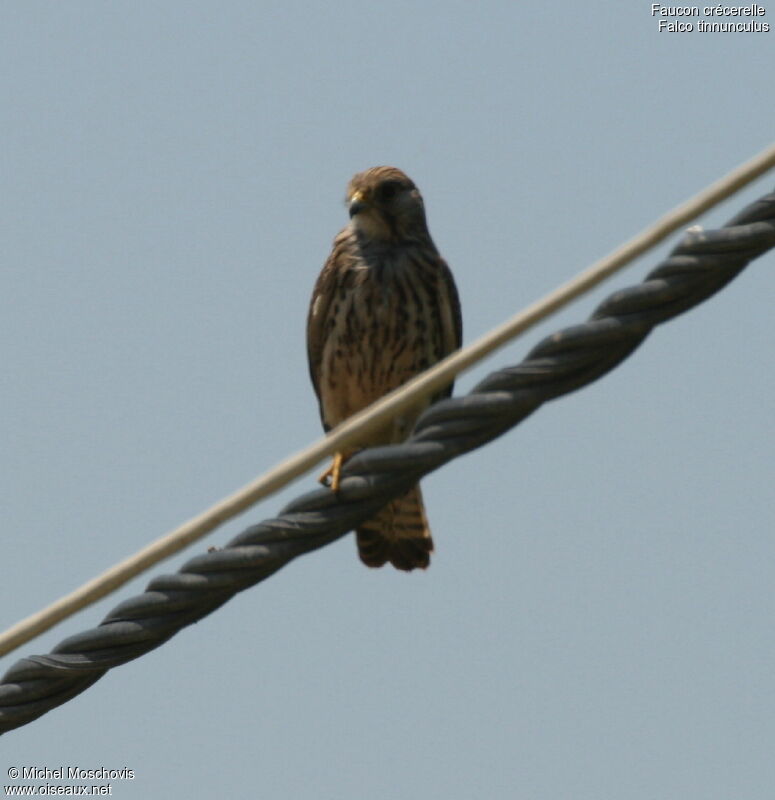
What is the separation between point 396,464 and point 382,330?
3309 millimetres

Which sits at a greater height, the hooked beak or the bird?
the hooked beak

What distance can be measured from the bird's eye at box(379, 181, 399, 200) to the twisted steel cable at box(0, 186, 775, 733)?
3775 mm

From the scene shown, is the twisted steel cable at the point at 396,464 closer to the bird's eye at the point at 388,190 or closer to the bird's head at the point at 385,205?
the bird's head at the point at 385,205

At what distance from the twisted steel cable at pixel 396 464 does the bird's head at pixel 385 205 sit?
11.9 feet

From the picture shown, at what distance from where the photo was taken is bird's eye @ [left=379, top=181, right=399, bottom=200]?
7.76 meters

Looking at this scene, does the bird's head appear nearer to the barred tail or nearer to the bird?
the bird

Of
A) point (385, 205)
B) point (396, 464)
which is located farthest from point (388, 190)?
point (396, 464)

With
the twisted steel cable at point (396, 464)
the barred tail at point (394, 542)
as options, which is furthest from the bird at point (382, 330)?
the twisted steel cable at point (396, 464)

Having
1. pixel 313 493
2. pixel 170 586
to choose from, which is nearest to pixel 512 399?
pixel 313 493

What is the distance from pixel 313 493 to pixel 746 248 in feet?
3.86

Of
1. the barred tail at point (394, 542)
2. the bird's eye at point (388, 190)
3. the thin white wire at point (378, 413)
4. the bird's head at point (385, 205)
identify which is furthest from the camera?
the bird's eye at point (388, 190)

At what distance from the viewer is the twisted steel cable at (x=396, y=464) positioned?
371cm

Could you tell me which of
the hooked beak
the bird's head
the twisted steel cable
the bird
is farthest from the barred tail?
the twisted steel cable

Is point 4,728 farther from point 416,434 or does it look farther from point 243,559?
point 416,434
